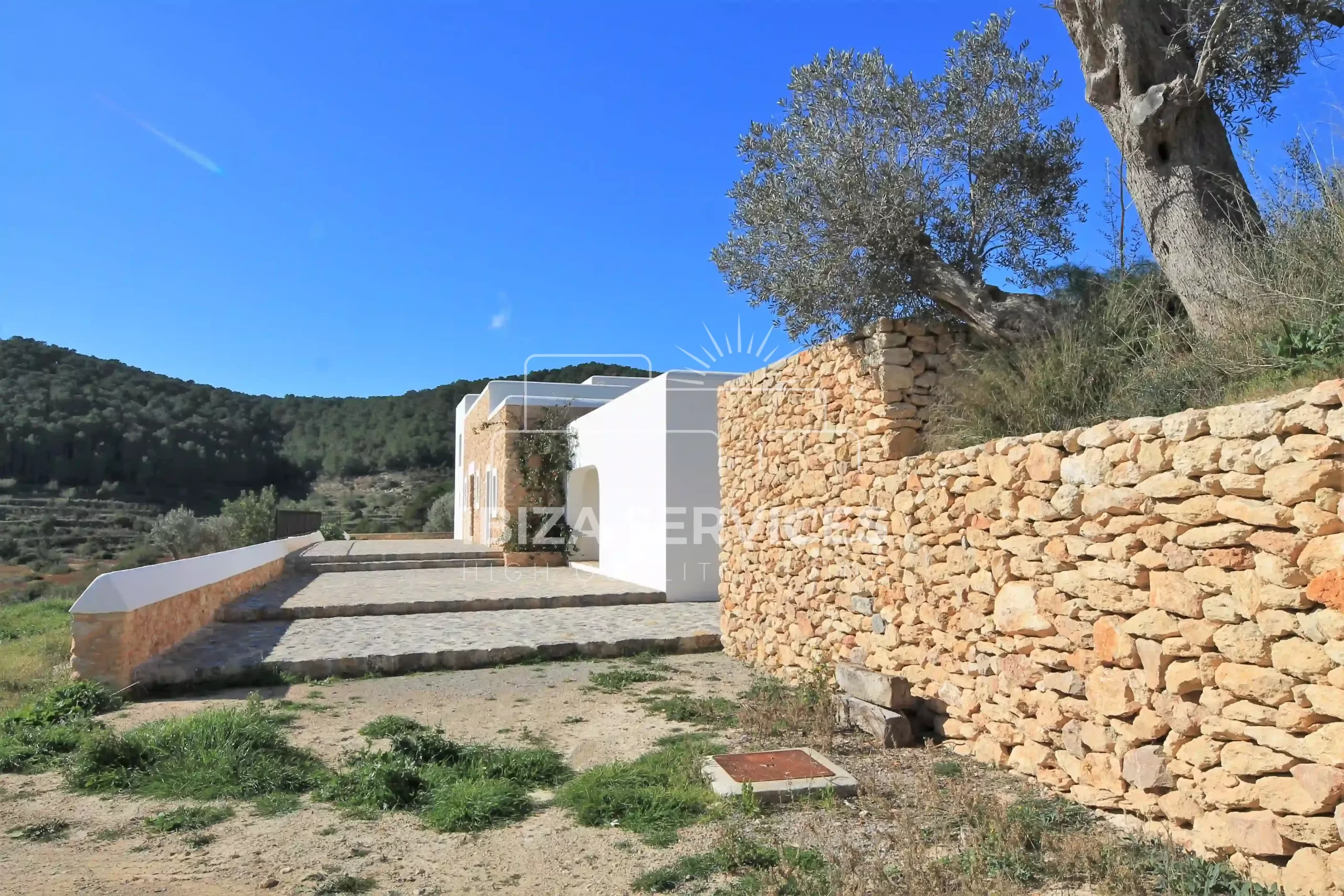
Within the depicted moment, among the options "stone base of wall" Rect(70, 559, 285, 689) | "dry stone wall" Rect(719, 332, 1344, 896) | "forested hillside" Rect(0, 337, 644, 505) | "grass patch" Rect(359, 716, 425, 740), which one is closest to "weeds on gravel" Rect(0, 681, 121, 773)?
"stone base of wall" Rect(70, 559, 285, 689)

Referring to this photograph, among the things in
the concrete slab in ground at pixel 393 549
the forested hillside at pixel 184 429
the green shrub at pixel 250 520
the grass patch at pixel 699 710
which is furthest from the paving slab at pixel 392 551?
the grass patch at pixel 699 710

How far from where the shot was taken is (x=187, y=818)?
4.00 meters

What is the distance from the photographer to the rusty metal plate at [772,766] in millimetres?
4352

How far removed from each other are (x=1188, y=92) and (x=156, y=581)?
8.76 meters

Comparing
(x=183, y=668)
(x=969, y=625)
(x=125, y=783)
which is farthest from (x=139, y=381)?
(x=969, y=625)

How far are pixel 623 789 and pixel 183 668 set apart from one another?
15.6 ft

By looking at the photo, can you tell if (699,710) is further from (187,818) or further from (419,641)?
(419,641)

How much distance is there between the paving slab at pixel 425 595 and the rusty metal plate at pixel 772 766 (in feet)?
23.1

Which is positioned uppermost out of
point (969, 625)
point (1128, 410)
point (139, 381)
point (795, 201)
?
point (139, 381)

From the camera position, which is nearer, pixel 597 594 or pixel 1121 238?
pixel 1121 238

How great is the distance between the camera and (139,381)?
119 ft

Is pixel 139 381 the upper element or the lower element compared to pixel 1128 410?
upper

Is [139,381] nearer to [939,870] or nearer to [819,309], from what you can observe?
[819,309]

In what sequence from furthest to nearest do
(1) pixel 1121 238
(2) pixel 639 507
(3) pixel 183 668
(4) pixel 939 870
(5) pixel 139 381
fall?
(5) pixel 139 381
(2) pixel 639 507
(3) pixel 183 668
(1) pixel 1121 238
(4) pixel 939 870
